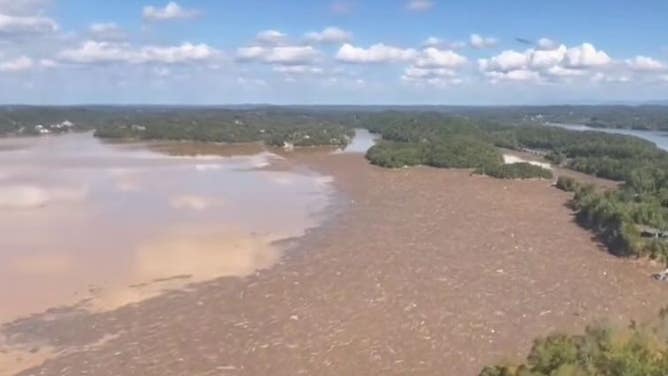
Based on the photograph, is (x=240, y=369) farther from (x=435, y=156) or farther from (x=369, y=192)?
(x=435, y=156)

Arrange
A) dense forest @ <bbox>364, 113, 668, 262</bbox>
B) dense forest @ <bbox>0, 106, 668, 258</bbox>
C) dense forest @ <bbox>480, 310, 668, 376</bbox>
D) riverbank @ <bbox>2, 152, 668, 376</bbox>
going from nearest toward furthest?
dense forest @ <bbox>480, 310, 668, 376</bbox> → riverbank @ <bbox>2, 152, 668, 376</bbox> → dense forest @ <bbox>364, 113, 668, 262</bbox> → dense forest @ <bbox>0, 106, 668, 258</bbox>

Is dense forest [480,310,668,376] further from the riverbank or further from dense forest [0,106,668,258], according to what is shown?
dense forest [0,106,668,258]

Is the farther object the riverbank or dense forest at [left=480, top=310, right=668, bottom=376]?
the riverbank

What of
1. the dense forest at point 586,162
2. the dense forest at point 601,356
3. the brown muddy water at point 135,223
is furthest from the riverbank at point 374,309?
the dense forest at point 601,356

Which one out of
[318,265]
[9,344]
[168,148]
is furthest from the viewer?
[168,148]

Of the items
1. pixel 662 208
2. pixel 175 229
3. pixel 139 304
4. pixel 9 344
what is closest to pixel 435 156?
pixel 662 208

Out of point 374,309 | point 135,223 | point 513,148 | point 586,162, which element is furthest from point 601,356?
point 513,148

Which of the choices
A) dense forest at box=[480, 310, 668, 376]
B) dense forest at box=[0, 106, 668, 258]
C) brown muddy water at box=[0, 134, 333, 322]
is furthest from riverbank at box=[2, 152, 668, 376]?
dense forest at box=[480, 310, 668, 376]
